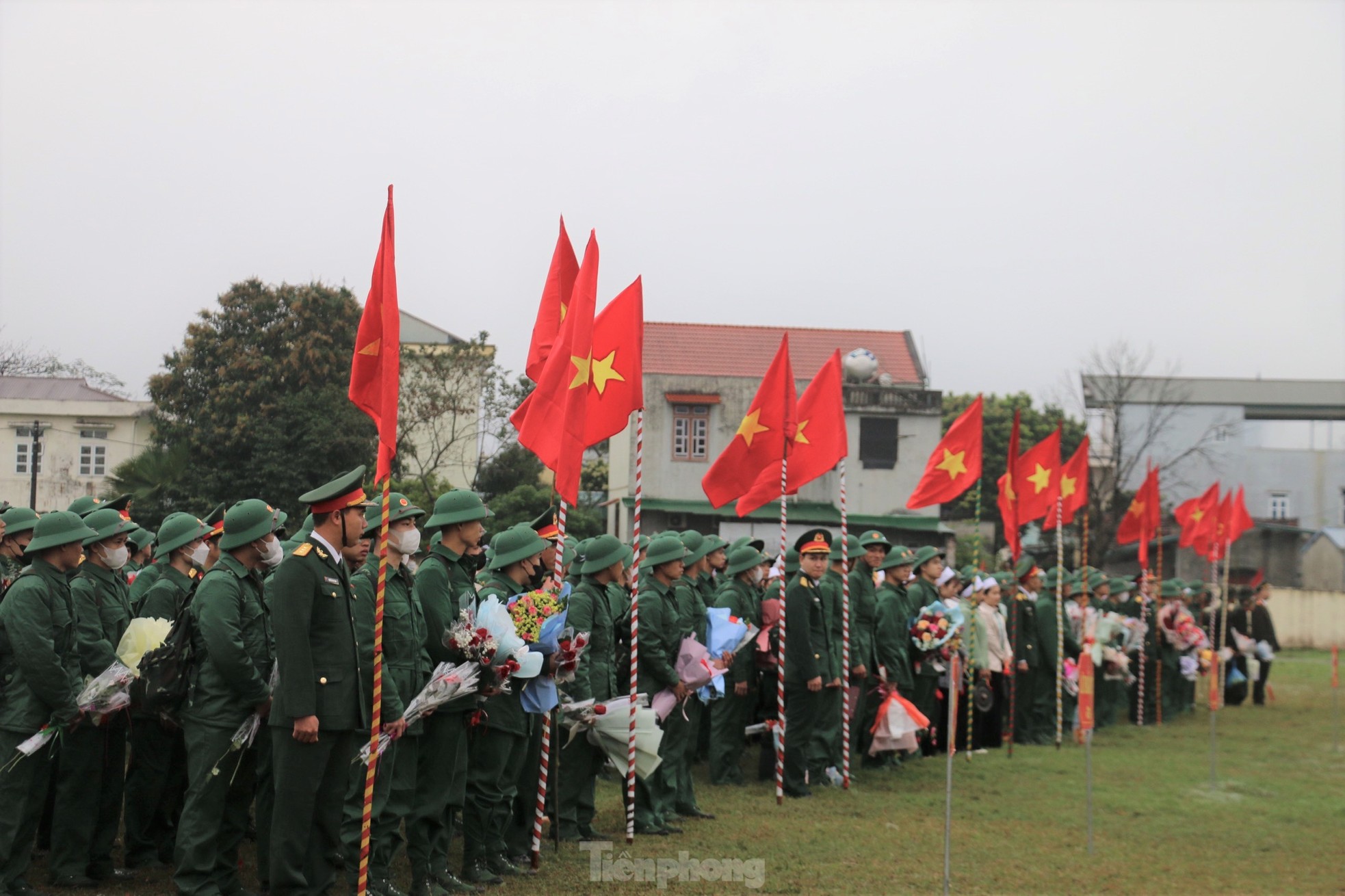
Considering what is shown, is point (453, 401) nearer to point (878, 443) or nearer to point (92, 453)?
point (92, 453)

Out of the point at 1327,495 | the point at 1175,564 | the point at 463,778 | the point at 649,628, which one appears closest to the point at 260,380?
the point at 649,628

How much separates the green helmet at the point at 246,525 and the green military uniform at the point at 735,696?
6.09 m

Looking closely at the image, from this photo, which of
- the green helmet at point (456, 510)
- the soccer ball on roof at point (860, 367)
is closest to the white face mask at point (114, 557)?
the green helmet at point (456, 510)

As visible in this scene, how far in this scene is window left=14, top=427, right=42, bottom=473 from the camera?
24577mm

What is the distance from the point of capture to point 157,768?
8.23 m

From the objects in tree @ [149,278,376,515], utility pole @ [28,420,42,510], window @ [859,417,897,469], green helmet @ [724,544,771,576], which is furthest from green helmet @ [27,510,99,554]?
window @ [859,417,897,469]

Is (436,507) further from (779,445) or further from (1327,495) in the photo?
(1327,495)

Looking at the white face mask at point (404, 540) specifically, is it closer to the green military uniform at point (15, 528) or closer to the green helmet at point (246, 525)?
the green helmet at point (246, 525)

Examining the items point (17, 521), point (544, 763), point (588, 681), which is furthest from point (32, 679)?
point (588, 681)

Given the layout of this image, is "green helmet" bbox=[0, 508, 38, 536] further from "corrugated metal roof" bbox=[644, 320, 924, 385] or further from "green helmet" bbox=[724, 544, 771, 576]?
"corrugated metal roof" bbox=[644, 320, 924, 385]

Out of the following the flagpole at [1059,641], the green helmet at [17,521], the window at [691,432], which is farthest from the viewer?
the window at [691,432]

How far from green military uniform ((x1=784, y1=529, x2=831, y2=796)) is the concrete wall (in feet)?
123

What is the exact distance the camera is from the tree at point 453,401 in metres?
34.6

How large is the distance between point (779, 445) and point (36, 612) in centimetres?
753
